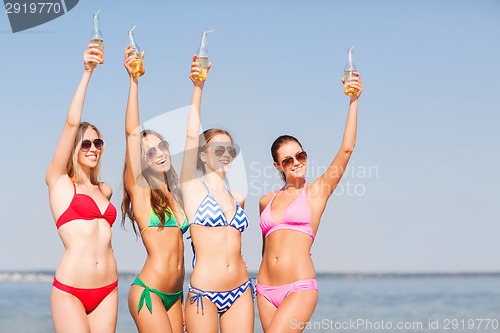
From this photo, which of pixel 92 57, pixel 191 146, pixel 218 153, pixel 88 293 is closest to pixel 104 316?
pixel 88 293

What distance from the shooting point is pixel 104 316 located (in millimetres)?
6703

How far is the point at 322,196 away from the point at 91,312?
247 centimetres

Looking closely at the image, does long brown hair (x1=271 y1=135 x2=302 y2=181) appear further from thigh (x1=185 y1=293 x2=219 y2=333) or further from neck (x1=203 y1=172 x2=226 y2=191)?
thigh (x1=185 y1=293 x2=219 y2=333)

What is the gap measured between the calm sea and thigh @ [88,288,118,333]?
1666 mm

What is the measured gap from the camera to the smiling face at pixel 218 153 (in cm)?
744

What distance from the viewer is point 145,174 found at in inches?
290

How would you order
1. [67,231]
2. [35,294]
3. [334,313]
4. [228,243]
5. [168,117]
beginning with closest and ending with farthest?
[67,231], [228,243], [168,117], [334,313], [35,294]

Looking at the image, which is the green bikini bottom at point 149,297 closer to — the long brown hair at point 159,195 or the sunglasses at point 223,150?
the long brown hair at point 159,195

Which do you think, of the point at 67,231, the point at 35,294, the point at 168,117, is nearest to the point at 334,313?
the point at 35,294

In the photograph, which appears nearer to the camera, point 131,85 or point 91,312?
point 91,312

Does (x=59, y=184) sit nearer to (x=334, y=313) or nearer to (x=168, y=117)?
(x=168, y=117)

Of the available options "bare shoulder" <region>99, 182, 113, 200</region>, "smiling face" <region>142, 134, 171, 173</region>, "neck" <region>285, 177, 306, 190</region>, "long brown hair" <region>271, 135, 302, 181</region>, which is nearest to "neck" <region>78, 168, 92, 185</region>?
"bare shoulder" <region>99, 182, 113, 200</region>

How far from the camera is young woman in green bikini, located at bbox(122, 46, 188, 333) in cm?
698

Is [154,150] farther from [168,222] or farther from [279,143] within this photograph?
[279,143]
